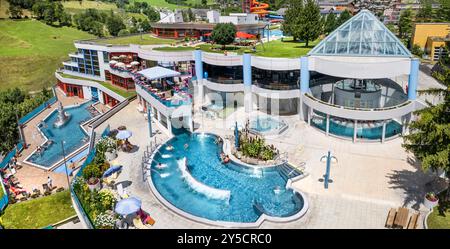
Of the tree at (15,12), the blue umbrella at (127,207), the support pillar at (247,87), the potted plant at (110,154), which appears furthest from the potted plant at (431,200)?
the tree at (15,12)

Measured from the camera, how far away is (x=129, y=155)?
35.5 m

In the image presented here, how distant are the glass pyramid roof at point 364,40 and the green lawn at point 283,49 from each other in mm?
6201

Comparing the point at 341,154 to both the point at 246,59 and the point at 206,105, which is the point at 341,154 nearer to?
the point at 246,59

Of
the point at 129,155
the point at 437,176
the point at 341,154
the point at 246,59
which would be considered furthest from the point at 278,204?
the point at 246,59

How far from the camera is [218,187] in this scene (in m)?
29.9

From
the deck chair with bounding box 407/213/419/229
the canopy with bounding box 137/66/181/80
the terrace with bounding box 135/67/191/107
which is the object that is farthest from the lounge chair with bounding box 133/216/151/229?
the canopy with bounding box 137/66/181/80

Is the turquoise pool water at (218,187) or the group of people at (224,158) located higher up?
the group of people at (224,158)

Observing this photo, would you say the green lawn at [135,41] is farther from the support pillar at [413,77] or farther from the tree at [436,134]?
the tree at [436,134]

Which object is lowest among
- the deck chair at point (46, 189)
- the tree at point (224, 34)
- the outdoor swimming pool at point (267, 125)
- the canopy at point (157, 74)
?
the deck chair at point (46, 189)

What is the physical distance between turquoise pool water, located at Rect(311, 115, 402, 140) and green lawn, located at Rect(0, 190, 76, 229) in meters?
26.9

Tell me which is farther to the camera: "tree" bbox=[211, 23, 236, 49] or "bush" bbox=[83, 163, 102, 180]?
"tree" bbox=[211, 23, 236, 49]

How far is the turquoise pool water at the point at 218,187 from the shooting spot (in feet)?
87.1

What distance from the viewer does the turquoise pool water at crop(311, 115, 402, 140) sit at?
3838 centimetres

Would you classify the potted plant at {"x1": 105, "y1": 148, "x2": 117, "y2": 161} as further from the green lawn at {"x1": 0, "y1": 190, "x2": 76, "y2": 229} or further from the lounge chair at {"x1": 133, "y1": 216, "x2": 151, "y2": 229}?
the lounge chair at {"x1": 133, "y1": 216, "x2": 151, "y2": 229}
